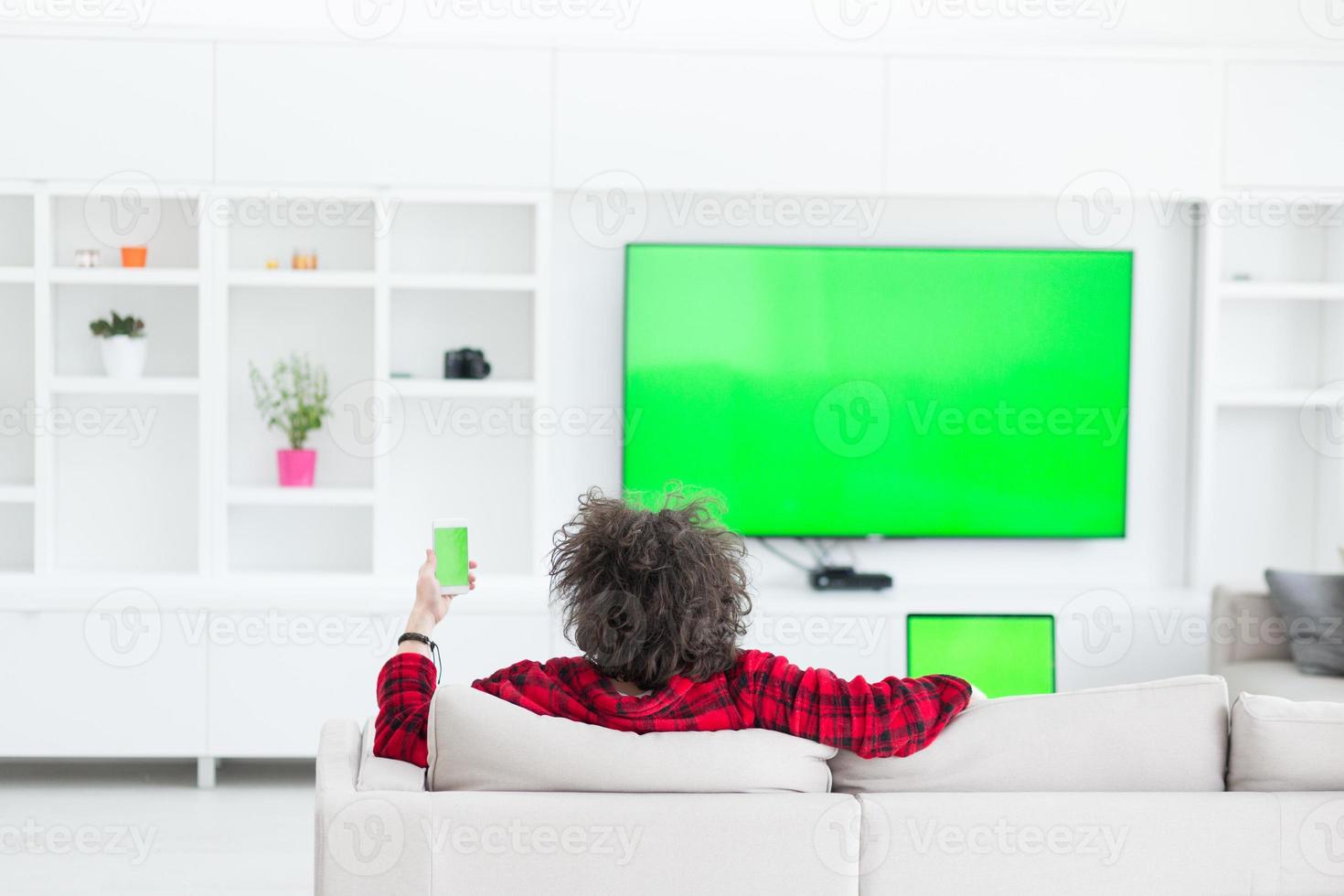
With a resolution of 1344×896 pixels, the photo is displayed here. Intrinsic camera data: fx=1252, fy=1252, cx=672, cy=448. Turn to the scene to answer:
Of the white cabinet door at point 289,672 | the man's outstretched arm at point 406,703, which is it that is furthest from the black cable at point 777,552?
the man's outstretched arm at point 406,703

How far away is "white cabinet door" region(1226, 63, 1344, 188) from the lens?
4.02 m

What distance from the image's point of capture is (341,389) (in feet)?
13.6

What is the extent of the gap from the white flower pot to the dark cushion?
3.48 m

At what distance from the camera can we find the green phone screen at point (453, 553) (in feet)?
7.02

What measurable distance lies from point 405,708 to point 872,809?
0.66 m

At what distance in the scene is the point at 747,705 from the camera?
5.45 ft

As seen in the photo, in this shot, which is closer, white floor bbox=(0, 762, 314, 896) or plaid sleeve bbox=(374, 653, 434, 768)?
plaid sleeve bbox=(374, 653, 434, 768)

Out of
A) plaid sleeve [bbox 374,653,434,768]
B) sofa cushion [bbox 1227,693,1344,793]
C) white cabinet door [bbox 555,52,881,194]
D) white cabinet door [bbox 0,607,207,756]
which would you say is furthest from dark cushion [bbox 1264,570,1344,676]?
white cabinet door [bbox 0,607,207,756]

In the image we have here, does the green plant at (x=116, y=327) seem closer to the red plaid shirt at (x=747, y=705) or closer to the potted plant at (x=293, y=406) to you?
the potted plant at (x=293, y=406)

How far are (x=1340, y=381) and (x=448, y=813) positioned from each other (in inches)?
149

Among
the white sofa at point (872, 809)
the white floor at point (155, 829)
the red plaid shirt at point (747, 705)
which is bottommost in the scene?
the white floor at point (155, 829)

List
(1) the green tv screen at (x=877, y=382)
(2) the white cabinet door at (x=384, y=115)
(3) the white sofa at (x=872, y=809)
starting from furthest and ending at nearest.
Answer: (1) the green tv screen at (x=877, y=382), (2) the white cabinet door at (x=384, y=115), (3) the white sofa at (x=872, y=809)

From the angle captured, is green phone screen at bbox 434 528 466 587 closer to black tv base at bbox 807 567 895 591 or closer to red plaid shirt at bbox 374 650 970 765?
red plaid shirt at bbox 374 650 970 765

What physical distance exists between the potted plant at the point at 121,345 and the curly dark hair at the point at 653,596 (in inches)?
107
